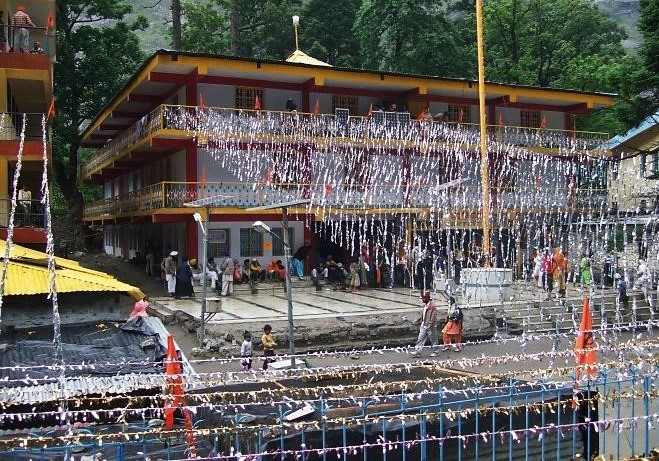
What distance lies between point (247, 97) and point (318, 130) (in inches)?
129

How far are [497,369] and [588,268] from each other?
10961 mm

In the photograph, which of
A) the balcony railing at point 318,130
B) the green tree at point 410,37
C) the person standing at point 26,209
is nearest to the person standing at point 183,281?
the person standing at point 26,209

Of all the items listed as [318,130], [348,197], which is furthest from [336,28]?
[348,197]

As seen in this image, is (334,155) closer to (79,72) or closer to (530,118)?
(530,118)

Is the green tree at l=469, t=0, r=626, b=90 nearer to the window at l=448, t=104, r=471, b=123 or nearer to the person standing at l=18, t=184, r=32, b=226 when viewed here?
the window at l=448, t=104, r=471, b=123

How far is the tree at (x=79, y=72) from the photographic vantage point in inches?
1390

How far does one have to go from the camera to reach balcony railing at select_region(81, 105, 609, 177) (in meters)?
27.2

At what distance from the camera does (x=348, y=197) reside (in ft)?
99.0

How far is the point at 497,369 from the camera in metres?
15.0

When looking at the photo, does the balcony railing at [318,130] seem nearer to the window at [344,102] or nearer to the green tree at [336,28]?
the window at [344,102]

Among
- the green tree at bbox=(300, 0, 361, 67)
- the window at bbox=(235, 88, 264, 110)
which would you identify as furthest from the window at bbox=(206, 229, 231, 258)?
the green tree at bbox=(300, 0, 361, 67)

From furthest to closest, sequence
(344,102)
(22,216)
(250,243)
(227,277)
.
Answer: (344,102) → (250,243) → (227,277) → (22,216)

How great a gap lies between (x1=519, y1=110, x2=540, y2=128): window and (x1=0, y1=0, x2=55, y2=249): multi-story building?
2291 centimetres

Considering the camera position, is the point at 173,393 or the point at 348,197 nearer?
the point at 173,393
